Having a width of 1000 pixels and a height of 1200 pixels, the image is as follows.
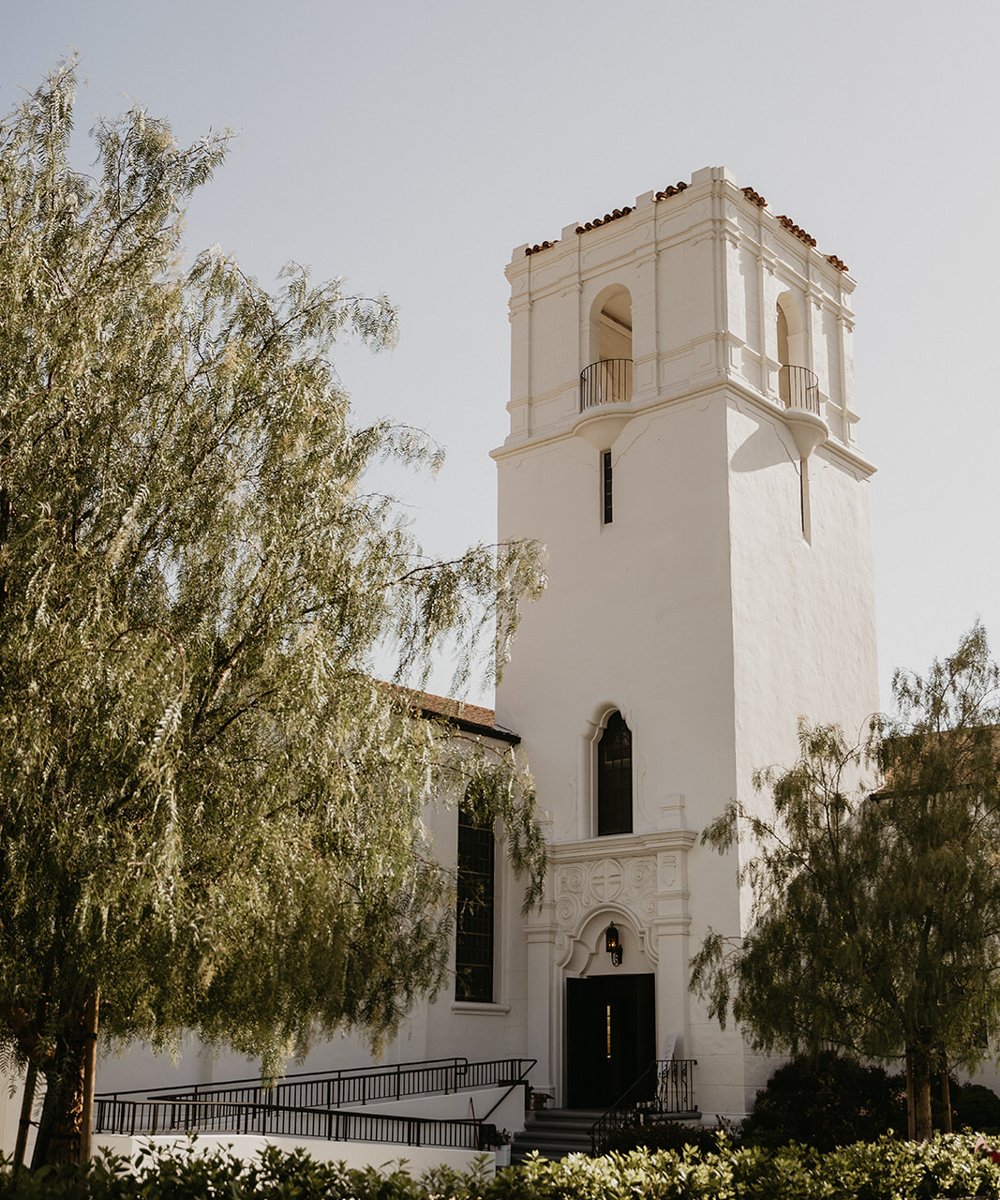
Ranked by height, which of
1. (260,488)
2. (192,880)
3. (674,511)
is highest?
(674,511)

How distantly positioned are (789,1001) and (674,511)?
13388 mm

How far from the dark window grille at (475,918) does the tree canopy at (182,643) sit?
14130mm

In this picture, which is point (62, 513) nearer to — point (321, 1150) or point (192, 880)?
point (192, 880)

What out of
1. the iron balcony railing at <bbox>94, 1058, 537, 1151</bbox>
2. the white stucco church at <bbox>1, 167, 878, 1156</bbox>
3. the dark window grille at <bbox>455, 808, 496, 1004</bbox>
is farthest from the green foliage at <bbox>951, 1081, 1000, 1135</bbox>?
the dark window grille at <bbox>455, 808, 496, 1004</bbox>

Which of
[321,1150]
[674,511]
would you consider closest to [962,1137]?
[321,1150]

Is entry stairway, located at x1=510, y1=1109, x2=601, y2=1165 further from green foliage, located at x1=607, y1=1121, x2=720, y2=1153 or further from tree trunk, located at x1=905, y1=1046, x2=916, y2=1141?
tree trunk, located at x1=905, y1=1046, x2=916, y2=1141

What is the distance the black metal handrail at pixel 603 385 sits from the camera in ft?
106

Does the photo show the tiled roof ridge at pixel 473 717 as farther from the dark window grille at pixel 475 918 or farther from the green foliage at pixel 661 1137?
the green foliage at pixel 661 1137

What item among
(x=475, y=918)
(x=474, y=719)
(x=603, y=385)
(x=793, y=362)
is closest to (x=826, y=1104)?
(x=475, y=918)

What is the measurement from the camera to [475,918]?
28.5 meters

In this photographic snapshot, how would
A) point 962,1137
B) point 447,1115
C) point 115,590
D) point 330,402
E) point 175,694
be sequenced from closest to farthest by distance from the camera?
point 175,694 < point 115,590 < point 330,402 < point 962,1137 < point 447,1115

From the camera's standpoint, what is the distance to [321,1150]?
19.5 m

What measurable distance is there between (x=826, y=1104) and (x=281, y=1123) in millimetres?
9571

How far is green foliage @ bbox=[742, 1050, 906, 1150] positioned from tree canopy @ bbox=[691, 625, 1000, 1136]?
10.0ft
